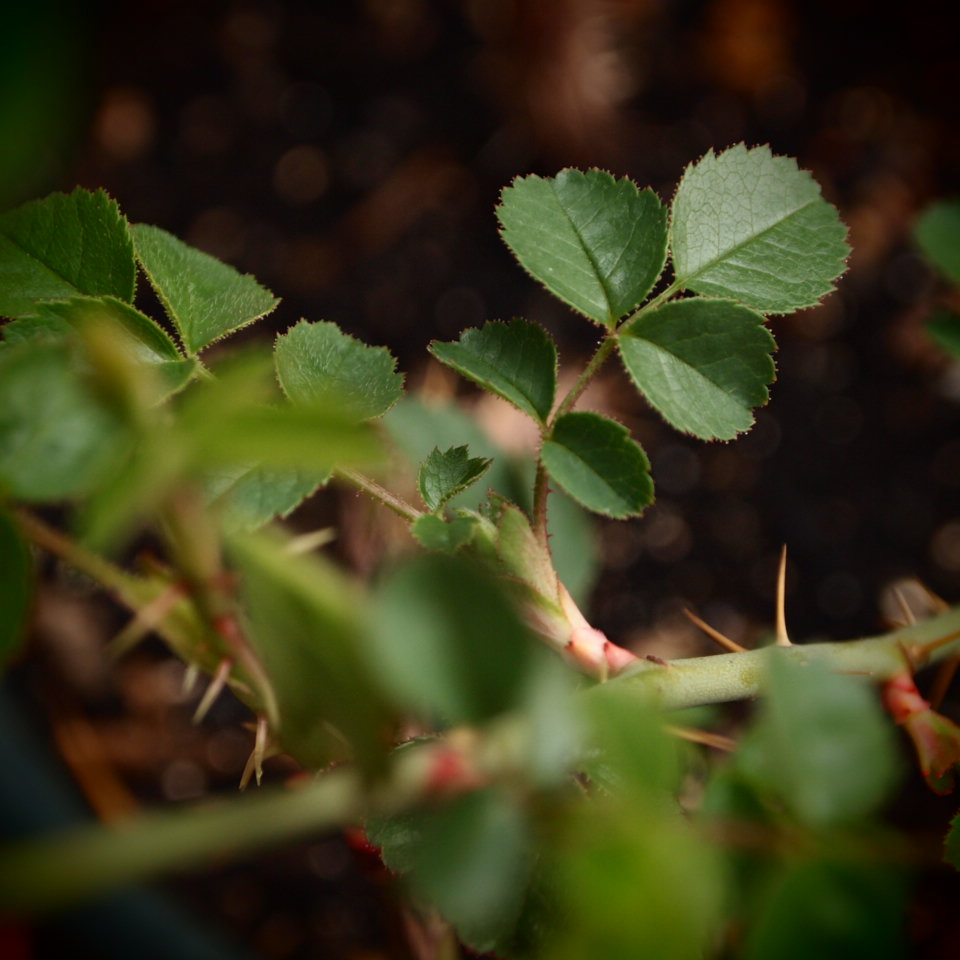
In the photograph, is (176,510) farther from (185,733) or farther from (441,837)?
(185,733)

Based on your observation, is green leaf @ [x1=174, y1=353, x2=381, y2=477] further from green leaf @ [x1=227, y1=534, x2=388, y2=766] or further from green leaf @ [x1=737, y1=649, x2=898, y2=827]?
green leaf @ [x1=737, y1=649, x2=898, y2=827]

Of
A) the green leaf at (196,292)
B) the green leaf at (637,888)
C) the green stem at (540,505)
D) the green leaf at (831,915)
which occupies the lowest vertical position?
the green stem at (540,505)

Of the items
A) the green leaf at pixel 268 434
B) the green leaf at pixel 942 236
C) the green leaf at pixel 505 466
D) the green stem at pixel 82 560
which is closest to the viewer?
the green leaf at pixel 268 434

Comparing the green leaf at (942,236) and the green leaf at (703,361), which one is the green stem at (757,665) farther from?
the green leaf at (942,236)

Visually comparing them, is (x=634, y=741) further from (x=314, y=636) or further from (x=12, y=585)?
(x=12, y=585)

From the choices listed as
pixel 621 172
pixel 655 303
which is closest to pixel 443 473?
pixel 655 303

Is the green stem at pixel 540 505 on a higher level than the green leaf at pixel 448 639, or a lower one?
lower

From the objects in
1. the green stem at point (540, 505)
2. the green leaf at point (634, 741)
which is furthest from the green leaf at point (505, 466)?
the green leaf at point (634, 741)
